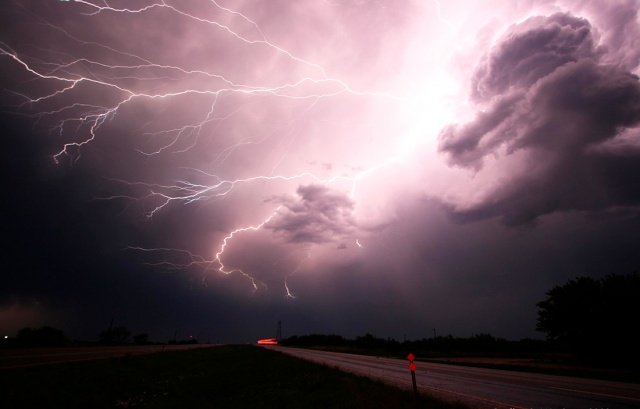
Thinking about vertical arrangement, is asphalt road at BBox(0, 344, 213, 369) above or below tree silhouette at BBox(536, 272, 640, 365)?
below

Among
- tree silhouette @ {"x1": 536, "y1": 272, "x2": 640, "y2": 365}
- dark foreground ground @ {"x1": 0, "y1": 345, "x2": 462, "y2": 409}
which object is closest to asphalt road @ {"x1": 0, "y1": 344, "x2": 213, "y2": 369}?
dark foreground ground @ {"x1": 0, "y1": 345, "x2": 462, "y2": 409}

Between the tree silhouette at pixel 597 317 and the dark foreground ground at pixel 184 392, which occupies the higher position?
the tree silhouette at pixel 597 317

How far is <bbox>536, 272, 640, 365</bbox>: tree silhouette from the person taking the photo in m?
25.7

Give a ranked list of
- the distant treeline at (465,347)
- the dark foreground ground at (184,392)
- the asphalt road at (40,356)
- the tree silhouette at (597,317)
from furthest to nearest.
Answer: the distant treeline at (465,347) < the tree silhouette at (597,317) < the asphalt road at (40,356) < the dark foreground ground at (184,392)

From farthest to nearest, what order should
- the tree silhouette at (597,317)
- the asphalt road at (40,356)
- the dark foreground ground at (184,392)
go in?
1. the tree silhouette at (597,317)
2. the asphalt road at (40,356)
3. the dark foreground ground at (184,392)

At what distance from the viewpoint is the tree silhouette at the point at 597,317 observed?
2565 centimetres

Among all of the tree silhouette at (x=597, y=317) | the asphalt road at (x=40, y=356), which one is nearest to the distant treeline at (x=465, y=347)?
the tree silhouette at (x=597, y=317)

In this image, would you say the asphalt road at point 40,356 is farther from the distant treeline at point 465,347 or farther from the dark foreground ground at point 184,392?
the distant treeline at point 465,347

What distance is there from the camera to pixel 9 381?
12586mm

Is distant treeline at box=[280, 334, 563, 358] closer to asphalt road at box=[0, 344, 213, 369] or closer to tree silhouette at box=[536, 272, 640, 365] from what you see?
tree silhouette at box=[536, 272, 640, 365]

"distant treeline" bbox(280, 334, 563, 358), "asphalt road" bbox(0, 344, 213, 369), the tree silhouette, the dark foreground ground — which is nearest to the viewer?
the dark foreground ground

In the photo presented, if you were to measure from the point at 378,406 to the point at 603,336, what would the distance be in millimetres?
30431

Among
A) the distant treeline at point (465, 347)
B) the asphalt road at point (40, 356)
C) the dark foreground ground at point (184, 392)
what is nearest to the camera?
the dark foreground ground at point (184, 392)

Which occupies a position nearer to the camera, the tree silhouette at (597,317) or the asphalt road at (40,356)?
the asphalt road at (40,356)
